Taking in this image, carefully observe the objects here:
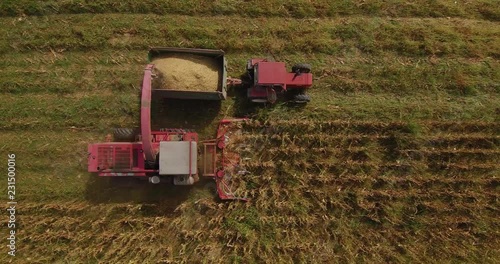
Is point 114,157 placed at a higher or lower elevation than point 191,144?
A: lower

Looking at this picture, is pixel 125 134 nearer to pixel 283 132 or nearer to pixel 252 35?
pixel 283 132

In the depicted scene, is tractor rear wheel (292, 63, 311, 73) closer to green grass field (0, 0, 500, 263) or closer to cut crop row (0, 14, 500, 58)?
green grass field (0, 0, 500, 263)

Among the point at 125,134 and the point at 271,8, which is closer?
the point at 125,134

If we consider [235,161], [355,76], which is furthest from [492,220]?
[235,161]

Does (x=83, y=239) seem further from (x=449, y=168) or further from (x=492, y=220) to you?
(x=492, y=220)

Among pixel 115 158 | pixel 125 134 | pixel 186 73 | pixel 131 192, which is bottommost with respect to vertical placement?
pixel 131 192

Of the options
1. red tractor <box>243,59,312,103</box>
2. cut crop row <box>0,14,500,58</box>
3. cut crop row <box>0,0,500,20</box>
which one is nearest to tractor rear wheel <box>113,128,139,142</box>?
cut crop row <box>0,14,500,58</box>

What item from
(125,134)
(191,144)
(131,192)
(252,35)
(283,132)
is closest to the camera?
(191,144)

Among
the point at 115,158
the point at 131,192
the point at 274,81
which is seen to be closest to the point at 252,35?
the point at 274,81
